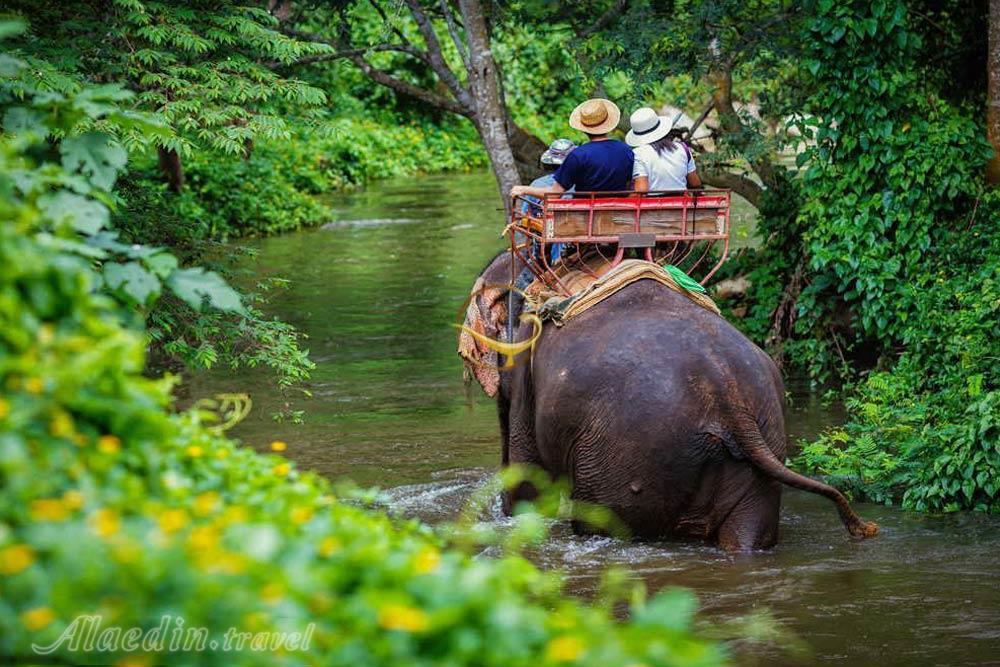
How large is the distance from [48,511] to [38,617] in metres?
0.20

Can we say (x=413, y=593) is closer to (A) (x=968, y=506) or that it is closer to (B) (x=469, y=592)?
(B) (x=469, y=592)

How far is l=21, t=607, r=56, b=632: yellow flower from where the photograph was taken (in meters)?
2.49

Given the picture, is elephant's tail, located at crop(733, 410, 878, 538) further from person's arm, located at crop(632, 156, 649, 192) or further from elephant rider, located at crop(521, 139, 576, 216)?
elephant rider, located at crop(521, 139, 576, 216)

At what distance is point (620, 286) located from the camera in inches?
297

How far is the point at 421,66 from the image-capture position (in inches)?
1218

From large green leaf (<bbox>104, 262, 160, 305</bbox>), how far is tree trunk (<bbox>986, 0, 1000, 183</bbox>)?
8136 mm

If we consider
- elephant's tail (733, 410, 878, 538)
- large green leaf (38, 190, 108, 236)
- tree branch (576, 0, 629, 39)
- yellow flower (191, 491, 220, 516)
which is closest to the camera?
yellow flower (191, 491, 220, 516)

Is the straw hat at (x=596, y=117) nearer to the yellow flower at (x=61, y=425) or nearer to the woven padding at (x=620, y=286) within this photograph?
the woven padding at (x=620, y=286)

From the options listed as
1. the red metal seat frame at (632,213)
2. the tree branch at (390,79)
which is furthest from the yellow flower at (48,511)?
the tree branch at (390,79)

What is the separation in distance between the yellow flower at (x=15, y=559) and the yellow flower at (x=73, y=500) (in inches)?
6.0

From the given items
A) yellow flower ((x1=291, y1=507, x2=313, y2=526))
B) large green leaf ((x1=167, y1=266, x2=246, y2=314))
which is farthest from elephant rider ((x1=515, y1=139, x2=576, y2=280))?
yellow flower ((x1=291, y1=507, x2=313, y2=526))

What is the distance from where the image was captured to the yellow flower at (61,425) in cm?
285

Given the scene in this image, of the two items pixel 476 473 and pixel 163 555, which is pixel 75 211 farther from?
pixel 476 473

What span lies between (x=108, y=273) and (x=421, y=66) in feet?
90.9
